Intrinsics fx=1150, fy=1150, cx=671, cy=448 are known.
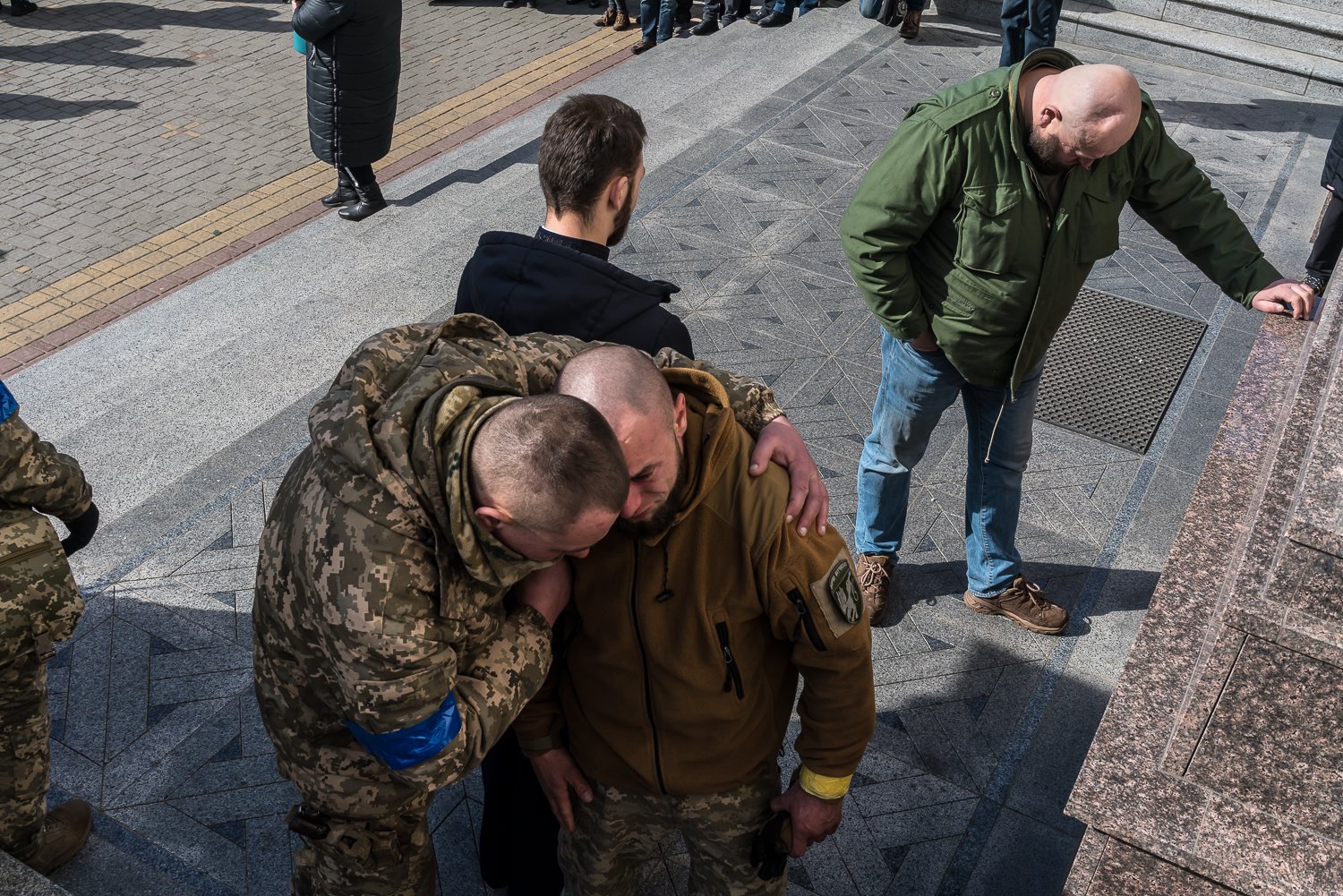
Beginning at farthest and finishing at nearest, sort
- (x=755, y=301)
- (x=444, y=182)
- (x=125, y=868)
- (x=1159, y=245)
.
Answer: (x=444, y=182) → (x=1159, y=245) → (x=755, y=301) → (x=125, y=868)

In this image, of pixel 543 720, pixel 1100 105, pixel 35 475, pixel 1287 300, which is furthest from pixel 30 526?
pixel 1287 300

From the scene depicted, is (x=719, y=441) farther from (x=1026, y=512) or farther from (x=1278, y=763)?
(x=1026, y=512)

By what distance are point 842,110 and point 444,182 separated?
2.83 metres

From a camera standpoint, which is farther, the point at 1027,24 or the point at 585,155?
the point at 1027,24

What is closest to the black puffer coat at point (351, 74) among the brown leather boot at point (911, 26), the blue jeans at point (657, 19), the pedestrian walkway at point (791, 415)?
the pedestrian walkway at point (791, 415)

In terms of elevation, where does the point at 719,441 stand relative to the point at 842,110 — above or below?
above

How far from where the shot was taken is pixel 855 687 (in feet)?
8.05

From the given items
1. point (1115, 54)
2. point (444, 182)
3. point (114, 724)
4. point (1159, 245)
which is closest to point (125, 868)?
point (114, 724)

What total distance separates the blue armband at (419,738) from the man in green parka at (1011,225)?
2037 millimetres

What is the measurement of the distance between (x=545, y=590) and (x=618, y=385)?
1.58ft

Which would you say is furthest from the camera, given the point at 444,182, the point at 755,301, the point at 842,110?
the point at 842,110

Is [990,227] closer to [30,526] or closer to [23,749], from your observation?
[30,526]

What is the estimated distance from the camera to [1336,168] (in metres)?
6.03

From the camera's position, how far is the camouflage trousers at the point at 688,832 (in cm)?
265
